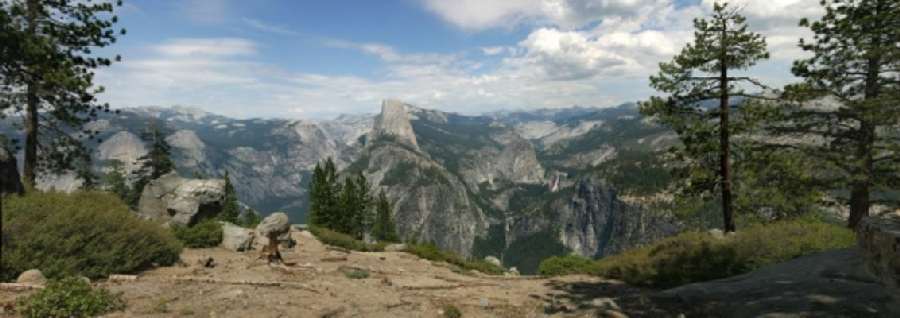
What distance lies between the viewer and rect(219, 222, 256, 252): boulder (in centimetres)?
2363

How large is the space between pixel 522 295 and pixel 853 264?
847cm

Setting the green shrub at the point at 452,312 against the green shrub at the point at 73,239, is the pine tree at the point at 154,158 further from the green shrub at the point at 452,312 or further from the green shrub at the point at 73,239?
the green shrub at the point at 452,312

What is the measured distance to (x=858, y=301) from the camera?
345 inches

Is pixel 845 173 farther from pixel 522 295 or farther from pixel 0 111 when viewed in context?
pixel 0 111

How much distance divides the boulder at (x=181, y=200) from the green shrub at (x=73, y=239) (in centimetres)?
1103

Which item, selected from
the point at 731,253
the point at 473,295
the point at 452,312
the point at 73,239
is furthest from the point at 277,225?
the point at 731,253

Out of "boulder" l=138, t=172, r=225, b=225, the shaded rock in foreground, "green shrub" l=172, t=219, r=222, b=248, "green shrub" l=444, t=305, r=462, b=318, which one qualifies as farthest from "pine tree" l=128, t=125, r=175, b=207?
the shaded rock in foreground

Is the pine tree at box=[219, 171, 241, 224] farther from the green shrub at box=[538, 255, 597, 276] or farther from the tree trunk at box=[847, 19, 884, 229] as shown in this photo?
the tree trunk at box=[847, 19, 884, 229]

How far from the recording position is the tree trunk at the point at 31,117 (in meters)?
20.9

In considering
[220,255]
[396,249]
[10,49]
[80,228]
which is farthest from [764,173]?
[10,49]

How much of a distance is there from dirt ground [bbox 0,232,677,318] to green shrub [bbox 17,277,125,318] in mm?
394

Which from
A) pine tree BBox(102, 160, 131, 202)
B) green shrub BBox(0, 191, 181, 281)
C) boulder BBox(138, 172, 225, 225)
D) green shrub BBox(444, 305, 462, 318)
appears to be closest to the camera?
green shrub BBox(444, 305, 462, 318)

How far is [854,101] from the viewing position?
21.1 m

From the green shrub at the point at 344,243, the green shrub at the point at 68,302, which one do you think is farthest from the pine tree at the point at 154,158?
the green shrub at the point at 68,302
